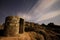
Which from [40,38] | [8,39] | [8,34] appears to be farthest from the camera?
[40,38]

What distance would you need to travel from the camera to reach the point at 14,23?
7527 mm

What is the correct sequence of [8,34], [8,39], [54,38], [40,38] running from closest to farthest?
[8,39] < [8,34] < [40,38] < [54,38]

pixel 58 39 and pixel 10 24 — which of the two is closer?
pixel 10 24

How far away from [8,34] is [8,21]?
38.5 inches

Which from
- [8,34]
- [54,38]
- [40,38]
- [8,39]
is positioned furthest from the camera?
[54,38]

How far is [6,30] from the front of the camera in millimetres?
Answer: 7434

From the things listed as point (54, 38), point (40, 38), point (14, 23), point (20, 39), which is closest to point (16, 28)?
point (14, 23)

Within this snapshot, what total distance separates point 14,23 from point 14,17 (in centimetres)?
47

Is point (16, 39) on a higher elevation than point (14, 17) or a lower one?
lower

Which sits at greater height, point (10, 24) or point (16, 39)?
point (10, 24)

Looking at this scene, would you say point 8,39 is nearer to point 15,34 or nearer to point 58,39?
point 15,34

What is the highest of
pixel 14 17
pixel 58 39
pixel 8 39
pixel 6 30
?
pixel 14 17

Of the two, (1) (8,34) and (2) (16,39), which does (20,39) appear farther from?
(1) (8,34)

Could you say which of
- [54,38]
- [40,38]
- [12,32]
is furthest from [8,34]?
[54,38]
